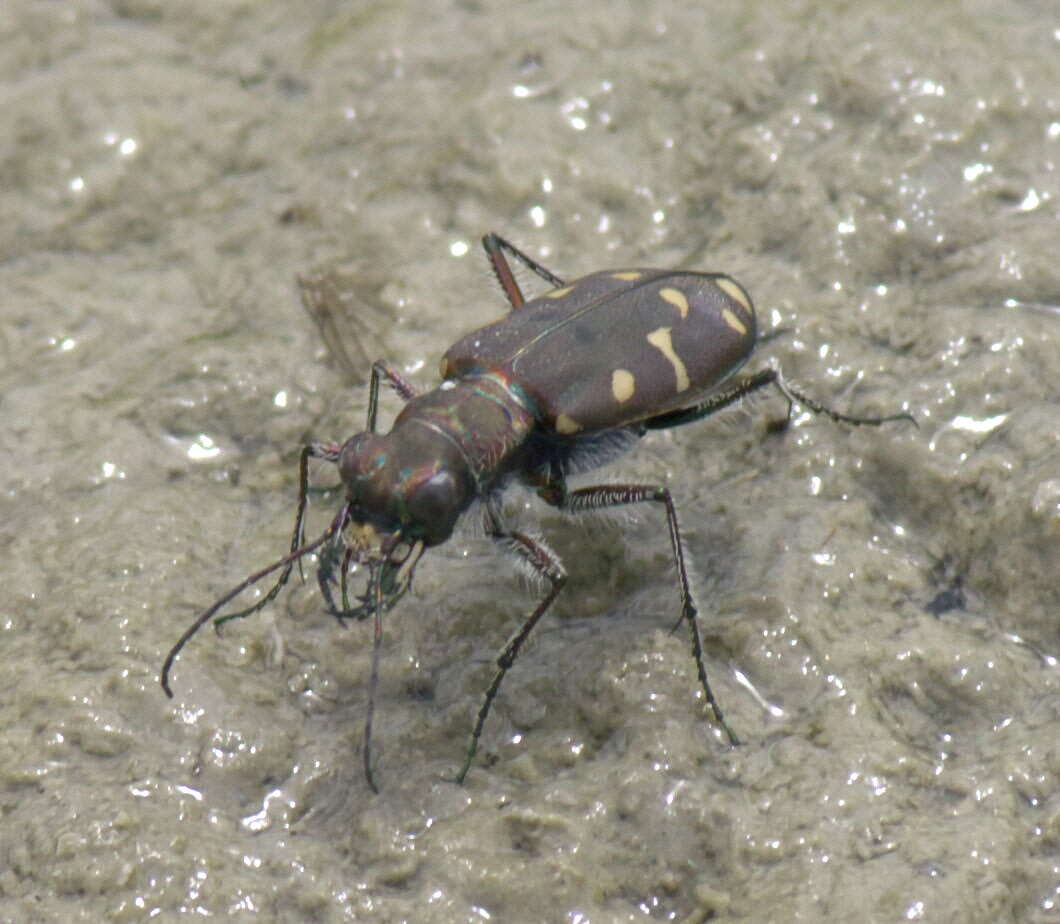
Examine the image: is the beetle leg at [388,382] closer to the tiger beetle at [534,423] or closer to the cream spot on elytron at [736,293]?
the tiger beetle at [534,423]

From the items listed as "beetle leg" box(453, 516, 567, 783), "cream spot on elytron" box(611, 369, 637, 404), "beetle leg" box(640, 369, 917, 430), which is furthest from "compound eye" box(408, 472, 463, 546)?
"beetle leg" box(640, 369, 917, 430)

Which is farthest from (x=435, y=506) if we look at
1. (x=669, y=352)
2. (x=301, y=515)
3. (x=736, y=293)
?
(x=736, y=293)

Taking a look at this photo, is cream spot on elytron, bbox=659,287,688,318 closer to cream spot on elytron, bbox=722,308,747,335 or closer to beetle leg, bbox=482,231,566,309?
cream spot on elytron, bbox=722,308,747,335

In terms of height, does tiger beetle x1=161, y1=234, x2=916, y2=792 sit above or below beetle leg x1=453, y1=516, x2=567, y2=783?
above

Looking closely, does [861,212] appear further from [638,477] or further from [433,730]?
[433,730]

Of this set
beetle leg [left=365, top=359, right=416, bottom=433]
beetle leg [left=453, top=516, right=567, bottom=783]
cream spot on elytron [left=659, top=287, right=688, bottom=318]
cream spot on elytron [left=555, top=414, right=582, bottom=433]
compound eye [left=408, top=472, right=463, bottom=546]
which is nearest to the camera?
compound eye [left=408, top=472, right=463, bottom=546]

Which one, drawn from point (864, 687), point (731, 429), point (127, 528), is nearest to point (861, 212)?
point (731, 429)

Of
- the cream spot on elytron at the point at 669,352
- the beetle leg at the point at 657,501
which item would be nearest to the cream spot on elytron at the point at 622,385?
the cream spot on elytron at the point at 669,352

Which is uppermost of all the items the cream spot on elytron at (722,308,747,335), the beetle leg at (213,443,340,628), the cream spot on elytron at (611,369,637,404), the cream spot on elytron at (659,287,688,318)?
the cream spot on elytron at (659,287,688,318)
